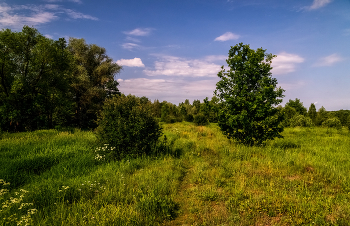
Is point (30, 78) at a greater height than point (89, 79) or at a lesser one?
lesser

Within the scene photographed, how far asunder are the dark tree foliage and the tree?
20.5 meters

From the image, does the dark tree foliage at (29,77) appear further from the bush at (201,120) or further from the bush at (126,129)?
the bush at (201,120)

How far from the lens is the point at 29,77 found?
2036cm

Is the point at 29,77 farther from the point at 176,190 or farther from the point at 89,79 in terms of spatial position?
the point at 176,190

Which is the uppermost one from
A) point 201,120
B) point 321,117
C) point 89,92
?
point 89,92

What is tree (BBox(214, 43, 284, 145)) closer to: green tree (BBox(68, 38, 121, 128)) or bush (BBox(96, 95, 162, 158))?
bush (BBox(96, 95, 162, 158))

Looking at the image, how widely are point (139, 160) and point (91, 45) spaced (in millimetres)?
31773

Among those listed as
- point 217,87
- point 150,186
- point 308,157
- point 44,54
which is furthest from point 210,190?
point 44,54

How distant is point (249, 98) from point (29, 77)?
77.8 feet

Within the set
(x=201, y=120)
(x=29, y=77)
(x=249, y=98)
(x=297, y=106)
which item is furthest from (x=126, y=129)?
(x=297, y=106)

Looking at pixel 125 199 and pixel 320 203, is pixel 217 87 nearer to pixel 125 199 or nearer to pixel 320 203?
pixel 320 203

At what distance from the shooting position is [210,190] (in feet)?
19.3

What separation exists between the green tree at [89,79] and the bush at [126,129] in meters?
21.2

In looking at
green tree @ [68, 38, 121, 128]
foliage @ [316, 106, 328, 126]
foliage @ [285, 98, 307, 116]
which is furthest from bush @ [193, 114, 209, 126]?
foliage @ [285, 98, 307, 116]
